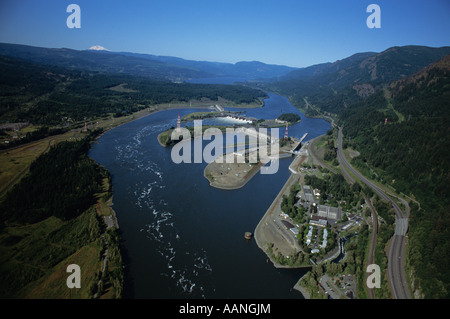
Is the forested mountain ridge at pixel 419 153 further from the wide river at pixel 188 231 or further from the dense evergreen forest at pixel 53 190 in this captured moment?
the dense evergreen forest at pixel 53 190

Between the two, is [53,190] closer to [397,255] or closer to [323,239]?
[323,239]

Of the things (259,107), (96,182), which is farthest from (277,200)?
(259,107)

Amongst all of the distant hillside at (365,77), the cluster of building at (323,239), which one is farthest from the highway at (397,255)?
the distant hillside at (365,77)

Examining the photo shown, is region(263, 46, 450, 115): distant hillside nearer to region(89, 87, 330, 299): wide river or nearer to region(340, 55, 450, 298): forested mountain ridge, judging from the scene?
region(340, 55, 450, 298): forested mountain ridge

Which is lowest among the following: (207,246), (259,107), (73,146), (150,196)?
(207,246)

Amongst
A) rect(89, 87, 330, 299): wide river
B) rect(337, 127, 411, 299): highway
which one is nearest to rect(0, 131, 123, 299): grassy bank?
rect(89, 87, 330, 299): wide river

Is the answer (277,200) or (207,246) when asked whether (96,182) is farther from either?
(277,200)
